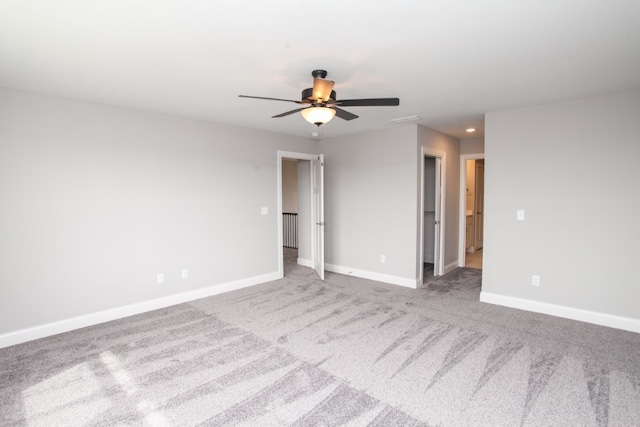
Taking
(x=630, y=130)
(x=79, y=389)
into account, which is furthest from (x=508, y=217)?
(x=79, y=389)

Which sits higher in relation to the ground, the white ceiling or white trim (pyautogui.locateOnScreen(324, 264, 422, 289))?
the white ceiling

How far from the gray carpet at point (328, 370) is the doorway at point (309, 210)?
66.6 inches

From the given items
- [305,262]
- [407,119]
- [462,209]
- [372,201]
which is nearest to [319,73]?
[407,119]

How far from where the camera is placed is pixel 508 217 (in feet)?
13.5

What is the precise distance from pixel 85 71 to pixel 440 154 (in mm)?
4831

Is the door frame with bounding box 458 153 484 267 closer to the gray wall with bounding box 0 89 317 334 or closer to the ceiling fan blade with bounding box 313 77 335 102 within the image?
the gray wall with bounding box 0 89 317 334

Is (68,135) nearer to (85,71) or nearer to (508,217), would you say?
(85,71)

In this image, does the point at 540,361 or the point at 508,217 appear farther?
the point at 508,217

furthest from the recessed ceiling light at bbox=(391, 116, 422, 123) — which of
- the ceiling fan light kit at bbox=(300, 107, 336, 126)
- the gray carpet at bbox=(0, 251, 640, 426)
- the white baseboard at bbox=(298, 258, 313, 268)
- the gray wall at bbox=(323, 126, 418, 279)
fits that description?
the white baseboard at bbox=(298, 258, 313, 268)

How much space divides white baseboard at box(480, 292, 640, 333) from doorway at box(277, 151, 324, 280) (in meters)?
2.56

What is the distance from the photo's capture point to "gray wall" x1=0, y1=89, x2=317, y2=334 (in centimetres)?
316

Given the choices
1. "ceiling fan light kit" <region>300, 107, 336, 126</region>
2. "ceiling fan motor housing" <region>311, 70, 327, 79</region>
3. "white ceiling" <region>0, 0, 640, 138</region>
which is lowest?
"ceiling fan light kit" <region>300, 107, 336, 126</region>

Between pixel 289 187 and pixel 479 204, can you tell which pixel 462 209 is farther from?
pixel 289 187

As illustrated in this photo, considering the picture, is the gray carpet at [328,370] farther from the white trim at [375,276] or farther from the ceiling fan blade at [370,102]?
the ceiling fan blade at [370,102]
